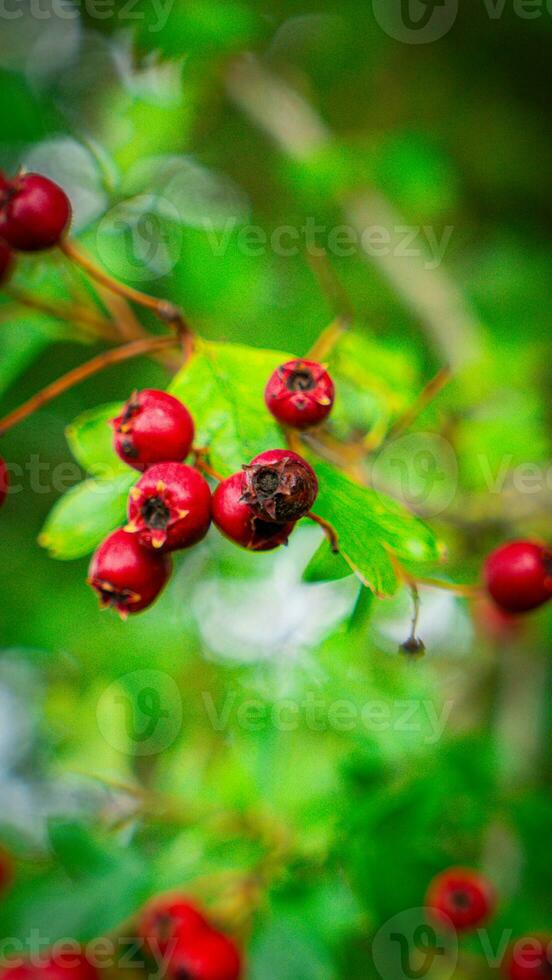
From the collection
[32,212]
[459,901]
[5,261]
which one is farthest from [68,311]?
[459,901]

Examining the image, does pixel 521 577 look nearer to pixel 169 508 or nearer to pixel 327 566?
pixel 327 566

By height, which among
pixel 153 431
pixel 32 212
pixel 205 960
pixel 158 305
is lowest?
pixel 205 960

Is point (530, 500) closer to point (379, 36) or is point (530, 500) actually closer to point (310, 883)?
point (310, 883)

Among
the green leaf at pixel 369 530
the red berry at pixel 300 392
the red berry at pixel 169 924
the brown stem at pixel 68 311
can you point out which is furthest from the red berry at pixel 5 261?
the red berry at pixel 169 924

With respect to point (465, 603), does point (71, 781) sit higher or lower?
lower

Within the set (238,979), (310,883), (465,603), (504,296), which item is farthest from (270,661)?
(504,296)

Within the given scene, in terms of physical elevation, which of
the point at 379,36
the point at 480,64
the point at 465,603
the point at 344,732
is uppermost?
the point at 480,64

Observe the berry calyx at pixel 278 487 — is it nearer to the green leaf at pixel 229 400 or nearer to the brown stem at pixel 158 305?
the green leaf at pixel 229 400
